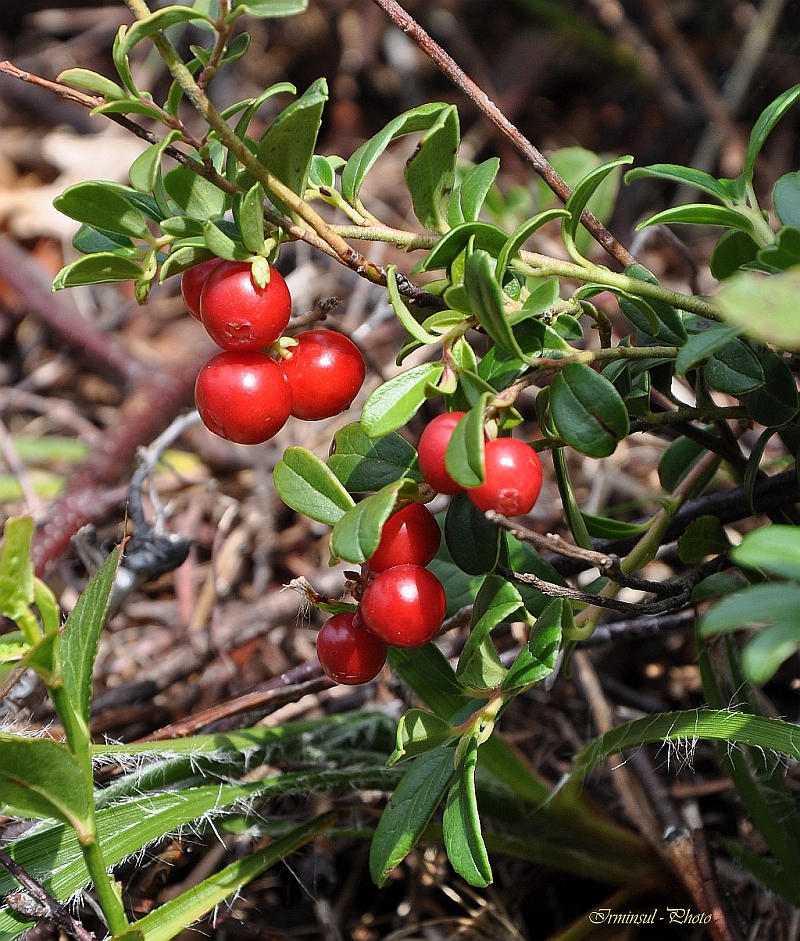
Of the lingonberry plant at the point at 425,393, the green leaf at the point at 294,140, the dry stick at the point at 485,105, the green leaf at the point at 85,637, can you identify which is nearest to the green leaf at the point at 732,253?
the lingonberry plant at the point at 425,393

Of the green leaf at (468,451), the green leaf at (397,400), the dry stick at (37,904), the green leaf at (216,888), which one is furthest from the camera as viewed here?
the green leaf at (216,888)

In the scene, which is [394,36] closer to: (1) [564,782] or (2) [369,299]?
(2) [369,299]

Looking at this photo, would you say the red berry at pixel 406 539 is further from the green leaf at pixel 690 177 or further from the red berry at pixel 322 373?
the green leaf at pixel 690 177

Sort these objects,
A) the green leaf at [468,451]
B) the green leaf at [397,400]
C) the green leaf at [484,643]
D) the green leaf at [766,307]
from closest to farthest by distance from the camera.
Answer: the green leaf at [766,307] → the green leaf at [468,451] → the green leaf at [397,400] → the green leaf at [484,643]

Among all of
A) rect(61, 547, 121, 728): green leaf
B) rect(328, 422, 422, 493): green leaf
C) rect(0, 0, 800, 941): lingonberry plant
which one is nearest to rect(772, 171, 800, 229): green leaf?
rect(0, 0, 800, 941): lingonberry plant

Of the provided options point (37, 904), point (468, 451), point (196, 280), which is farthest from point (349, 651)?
point (37, 904)

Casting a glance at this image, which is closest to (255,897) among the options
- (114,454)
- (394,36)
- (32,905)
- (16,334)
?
(32,905)

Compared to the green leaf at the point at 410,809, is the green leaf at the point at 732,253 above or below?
above
